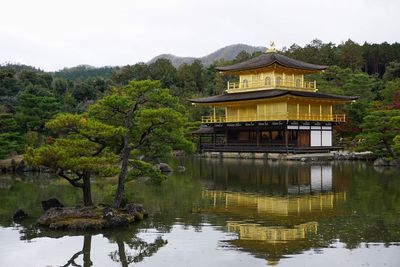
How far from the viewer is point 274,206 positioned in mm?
17297

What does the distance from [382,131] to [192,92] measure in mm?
41543

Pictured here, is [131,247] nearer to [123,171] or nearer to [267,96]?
[123,171]

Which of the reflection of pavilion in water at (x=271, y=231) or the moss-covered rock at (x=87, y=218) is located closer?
the reflection of pavilion in water at (x=271, y=231)

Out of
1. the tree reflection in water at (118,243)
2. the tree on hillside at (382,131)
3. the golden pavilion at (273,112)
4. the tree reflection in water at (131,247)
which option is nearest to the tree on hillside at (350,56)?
the golden pavilion at (273,112)

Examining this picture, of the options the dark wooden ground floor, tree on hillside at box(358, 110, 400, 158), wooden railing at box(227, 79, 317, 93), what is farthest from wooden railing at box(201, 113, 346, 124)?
tree on hillside at box(358, 110, 400, 158)

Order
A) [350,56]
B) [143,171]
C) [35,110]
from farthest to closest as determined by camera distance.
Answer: [350,56] → [35,110] → [143,171]

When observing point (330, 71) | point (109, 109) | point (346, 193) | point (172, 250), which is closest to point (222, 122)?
point (330, 71)

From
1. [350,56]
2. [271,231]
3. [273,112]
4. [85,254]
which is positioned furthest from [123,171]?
[350,56]

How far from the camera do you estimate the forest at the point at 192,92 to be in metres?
32.7

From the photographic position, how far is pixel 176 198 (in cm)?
1961

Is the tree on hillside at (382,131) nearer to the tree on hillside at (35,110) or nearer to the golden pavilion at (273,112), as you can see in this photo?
the golden pavilion at (273,112)

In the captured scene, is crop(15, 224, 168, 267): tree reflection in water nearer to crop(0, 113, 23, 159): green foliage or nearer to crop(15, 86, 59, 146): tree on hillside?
crop(0, 113, 23, 159): green foliage

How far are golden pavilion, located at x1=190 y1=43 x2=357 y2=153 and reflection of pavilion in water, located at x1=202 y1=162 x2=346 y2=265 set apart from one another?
13.4m

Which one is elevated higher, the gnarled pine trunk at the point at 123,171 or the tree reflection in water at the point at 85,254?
the gnarled pine trunk at the point at 123,171
